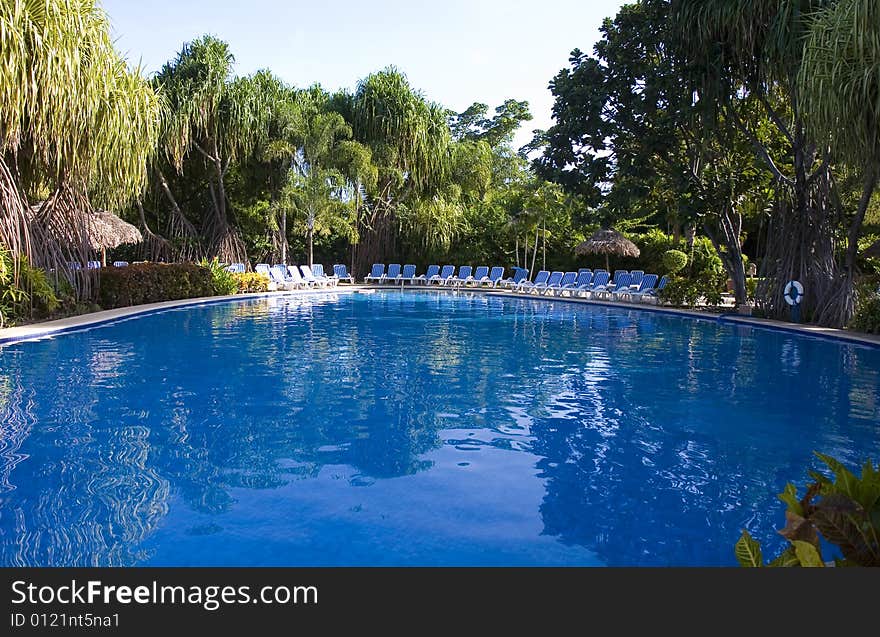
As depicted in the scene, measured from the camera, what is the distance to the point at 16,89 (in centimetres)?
988

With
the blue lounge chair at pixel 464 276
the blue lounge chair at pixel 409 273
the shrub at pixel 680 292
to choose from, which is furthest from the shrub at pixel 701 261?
the blue lounge chair at pixel 409 273

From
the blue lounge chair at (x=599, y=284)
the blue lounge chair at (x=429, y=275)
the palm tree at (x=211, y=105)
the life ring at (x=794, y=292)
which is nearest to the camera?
the life ring at (x=794, y=292)

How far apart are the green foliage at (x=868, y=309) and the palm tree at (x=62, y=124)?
520 inches

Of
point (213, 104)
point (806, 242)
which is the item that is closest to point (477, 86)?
point (213, 104)

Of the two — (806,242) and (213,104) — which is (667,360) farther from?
(213,104)

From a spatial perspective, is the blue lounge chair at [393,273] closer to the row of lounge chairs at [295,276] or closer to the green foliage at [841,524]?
the row of lounge chairs at [295,276]

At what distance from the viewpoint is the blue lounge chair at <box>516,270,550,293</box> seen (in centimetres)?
2291

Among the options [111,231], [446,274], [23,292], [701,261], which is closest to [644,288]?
[701,261]

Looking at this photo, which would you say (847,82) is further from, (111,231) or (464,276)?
(464,276)

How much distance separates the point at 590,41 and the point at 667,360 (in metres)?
10.3

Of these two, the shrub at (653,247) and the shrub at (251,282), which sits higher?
the shrub at (653,247)

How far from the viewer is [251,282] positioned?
21875mm

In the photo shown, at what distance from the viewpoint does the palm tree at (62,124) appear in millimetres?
10250

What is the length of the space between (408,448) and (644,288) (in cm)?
1559
